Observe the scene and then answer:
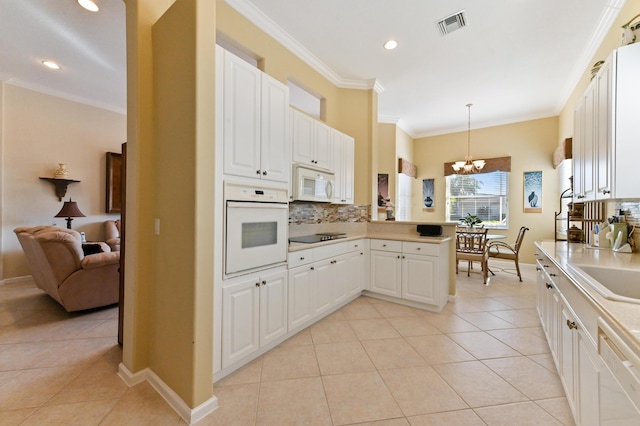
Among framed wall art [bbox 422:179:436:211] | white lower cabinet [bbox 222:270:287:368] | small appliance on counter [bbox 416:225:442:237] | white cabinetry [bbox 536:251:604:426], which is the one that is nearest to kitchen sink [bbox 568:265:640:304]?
white cabinetry [bbox 536:251:604:426]

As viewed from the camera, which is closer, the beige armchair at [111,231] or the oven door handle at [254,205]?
the oven door handle at [254,205]

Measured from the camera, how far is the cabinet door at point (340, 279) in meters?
2.98

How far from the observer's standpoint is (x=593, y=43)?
3010 millimetres

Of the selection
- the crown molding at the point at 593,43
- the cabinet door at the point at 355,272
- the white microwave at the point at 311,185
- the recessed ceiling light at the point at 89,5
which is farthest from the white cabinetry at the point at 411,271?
the recessed ceiling light at the point at 89,5

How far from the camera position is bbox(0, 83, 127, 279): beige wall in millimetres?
3943

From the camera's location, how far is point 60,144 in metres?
4.39

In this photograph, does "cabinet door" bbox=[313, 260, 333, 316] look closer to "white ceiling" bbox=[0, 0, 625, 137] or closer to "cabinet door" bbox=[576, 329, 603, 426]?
"cabinet door" bbox=[576, 329, 603, 426]

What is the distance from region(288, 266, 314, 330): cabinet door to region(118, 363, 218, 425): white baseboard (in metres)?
0.93

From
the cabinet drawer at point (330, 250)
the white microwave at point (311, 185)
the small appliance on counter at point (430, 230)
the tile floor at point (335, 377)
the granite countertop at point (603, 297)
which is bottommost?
the tile floor at point (335, 377)

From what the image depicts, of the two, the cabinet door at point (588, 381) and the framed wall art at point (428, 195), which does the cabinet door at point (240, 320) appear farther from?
the framed wall art at point (428, 195)

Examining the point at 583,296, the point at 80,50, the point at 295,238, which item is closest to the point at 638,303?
the point at 583,296

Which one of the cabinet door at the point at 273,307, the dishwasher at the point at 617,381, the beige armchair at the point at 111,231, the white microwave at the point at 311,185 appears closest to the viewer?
the dishwasher at the point at 617,381

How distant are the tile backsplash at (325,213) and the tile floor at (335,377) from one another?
1.28 meters

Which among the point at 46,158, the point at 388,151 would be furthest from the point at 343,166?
the point at 46,158
